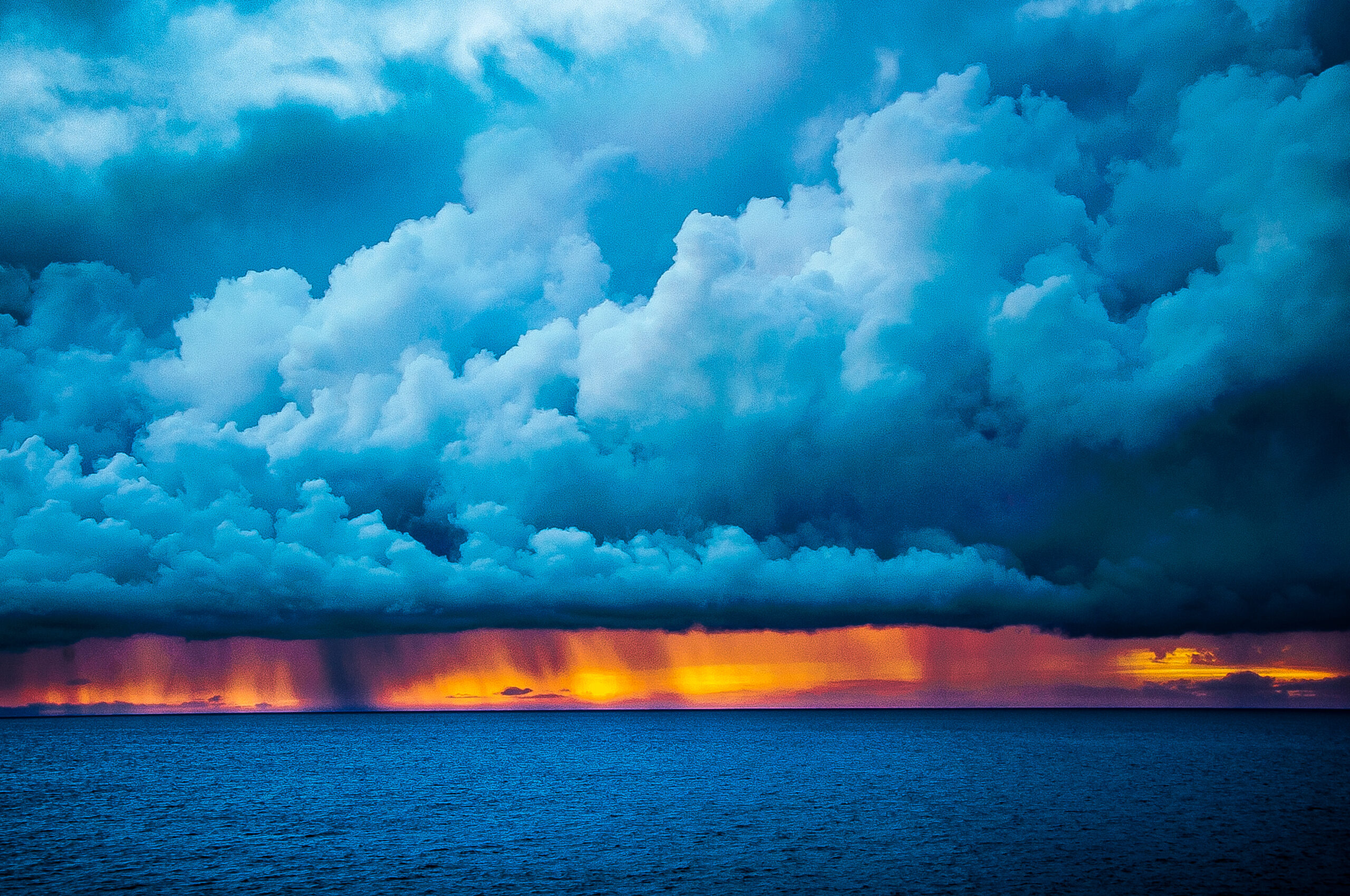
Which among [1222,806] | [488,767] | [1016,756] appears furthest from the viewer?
[1016,756]

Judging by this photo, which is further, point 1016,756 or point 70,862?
point 1016,756

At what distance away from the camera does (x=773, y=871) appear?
5594 cm

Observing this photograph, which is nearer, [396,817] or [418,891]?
[418,891]

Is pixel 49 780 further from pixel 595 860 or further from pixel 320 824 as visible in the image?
pixel 595 860

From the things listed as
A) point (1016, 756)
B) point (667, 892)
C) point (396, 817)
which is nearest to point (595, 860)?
point (667, 892)

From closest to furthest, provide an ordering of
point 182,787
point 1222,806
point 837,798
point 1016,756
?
point 1222,806 → point 837,798 → point 182,787 → point 1016,756

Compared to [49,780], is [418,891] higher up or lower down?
higher up

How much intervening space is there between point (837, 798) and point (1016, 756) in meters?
84.7

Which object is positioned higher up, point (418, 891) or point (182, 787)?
point (418, 891)

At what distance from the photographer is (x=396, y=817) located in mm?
85312

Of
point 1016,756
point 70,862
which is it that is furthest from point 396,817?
point 1016,756

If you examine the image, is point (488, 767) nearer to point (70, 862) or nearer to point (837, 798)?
point (837, 798)

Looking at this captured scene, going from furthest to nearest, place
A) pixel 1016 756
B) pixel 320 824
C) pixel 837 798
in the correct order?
1. pixel 1016 756
2. pixel 837 798
3. pixel 320 824

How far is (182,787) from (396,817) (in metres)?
50.6
